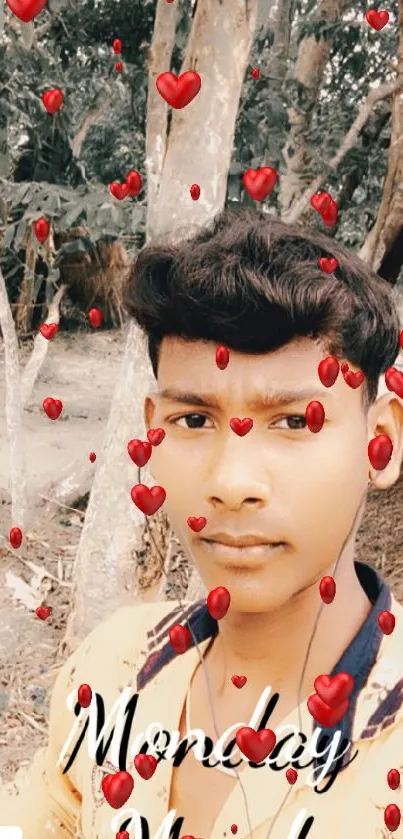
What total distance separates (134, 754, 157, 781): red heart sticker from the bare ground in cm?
128

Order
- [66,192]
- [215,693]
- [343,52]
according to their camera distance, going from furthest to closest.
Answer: [343,52] → [66,192] → [215,693]

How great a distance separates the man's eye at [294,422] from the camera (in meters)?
0.80

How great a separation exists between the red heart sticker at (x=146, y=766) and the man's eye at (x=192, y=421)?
1.35 feet

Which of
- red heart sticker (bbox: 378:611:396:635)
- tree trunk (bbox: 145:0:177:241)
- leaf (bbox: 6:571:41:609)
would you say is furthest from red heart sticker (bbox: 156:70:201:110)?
leaf (bbox: 6:571:41:609)

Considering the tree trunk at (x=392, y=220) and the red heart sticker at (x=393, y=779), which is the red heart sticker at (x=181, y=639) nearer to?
the red heart sticker at (x=393, y=779)

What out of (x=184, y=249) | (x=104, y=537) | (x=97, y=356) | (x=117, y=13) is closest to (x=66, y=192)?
(x=117, y=13)

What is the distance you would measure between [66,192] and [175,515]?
2.04 m

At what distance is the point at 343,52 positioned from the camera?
3.31m

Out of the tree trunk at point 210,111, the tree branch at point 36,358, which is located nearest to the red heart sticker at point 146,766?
the tree trunk at point 210,111

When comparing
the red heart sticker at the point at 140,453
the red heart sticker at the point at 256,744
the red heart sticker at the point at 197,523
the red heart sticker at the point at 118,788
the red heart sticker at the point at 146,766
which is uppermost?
the red heart sticker at the point at 197,523

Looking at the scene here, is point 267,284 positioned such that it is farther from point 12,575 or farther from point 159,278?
point 12,575

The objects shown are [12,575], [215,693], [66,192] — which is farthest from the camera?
[12,575]

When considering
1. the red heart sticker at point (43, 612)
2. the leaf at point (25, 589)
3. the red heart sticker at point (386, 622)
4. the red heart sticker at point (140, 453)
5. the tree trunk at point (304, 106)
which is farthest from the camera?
the tree trunk at point (304, 106)

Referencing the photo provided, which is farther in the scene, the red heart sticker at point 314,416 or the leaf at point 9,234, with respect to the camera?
the leaf at point 9,234
